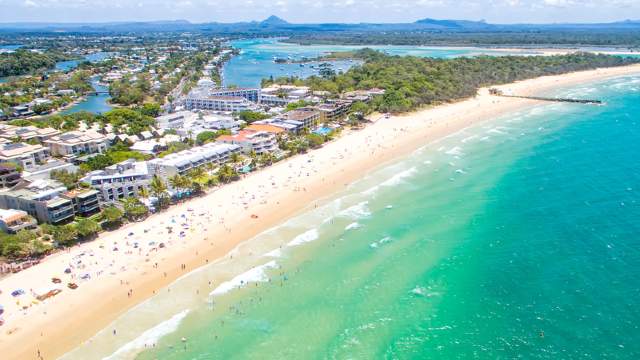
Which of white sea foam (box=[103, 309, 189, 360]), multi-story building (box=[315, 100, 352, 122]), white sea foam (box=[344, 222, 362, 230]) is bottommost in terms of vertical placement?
white sea foam (box=[103, 309, 189, 360])

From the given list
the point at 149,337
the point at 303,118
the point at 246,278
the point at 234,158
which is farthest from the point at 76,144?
the point at 149,337

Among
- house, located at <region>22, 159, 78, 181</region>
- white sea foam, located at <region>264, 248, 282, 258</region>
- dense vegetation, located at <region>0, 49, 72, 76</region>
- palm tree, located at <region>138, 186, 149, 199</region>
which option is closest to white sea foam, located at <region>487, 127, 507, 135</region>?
white sea foam, located at <region>264, 248, 282, 258</region>

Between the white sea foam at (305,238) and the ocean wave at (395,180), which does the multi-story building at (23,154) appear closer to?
the white sea foam at (305,238)

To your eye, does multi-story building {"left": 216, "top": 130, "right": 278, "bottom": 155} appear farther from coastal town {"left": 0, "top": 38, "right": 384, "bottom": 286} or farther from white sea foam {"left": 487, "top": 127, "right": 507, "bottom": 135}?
white sea foam {"left": 487, "top": 127, "right": 507, "bottom": 135}

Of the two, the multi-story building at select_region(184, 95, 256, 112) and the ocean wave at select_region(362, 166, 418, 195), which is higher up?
the multi-story building at select_region(184, 95, 256, 112)

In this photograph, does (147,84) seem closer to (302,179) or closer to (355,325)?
(302,179)

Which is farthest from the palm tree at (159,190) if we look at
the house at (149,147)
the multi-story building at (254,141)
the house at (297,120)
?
the house at (297,120)

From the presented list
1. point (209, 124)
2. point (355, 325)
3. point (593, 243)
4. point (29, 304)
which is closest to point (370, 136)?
point (209, 124)
